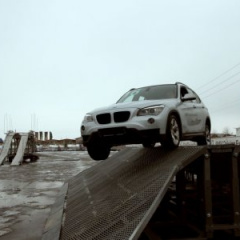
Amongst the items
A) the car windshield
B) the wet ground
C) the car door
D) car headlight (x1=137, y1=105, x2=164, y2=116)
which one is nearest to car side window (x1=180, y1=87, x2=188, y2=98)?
the car door

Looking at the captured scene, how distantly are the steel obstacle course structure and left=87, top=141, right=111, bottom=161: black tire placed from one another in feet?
69.9

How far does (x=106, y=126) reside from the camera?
6238 millimetres

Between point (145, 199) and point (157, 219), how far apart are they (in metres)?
2.70

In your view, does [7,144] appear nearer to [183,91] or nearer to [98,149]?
[98,149]

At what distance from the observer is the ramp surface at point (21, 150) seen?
27312 mm

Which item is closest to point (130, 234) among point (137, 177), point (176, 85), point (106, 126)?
point (137, 177)

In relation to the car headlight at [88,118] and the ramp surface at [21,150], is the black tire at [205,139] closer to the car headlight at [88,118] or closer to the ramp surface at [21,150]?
the car headlight at [88,118]

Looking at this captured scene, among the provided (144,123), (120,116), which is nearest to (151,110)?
(144,123)

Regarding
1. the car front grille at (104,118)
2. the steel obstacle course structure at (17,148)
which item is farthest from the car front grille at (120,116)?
the steel obstacle course structure at (17,148)

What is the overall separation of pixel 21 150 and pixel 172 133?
2521 centimetres

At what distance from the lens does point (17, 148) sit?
31109 millimetres

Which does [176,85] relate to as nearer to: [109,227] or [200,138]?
[200,138]

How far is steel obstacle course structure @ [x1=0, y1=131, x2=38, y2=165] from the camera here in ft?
93.4

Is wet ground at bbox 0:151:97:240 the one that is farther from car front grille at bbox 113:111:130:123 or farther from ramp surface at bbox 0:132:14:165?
ramp surface at bbox 0:132:14:165
